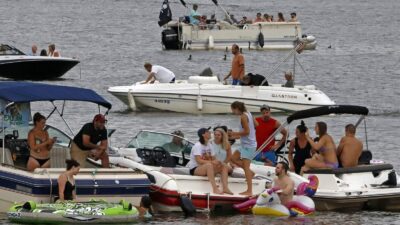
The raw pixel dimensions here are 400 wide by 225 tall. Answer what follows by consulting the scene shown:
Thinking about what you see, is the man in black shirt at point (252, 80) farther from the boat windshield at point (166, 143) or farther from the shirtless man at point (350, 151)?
the shirtless man at point (350, 151)

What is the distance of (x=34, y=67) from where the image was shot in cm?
4866

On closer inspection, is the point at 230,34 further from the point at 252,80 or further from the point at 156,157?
the point at 156,157

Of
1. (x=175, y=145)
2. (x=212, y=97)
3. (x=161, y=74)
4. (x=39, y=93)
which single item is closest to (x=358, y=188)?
(x=175, y=145)

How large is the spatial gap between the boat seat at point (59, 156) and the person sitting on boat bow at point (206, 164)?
2074 mm

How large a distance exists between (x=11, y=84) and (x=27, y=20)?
70798 mm

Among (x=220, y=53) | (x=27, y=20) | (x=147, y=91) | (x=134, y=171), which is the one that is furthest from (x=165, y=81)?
(x=27, y=20)

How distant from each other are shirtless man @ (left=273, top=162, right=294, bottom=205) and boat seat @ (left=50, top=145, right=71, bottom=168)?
3513 mm

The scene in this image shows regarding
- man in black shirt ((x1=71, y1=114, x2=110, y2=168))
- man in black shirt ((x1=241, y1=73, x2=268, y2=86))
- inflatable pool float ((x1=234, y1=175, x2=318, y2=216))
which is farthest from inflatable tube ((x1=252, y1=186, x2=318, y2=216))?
man in black shirt ((x1=241, y1=73, x2=268, y2=86))

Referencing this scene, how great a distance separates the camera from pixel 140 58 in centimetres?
6278

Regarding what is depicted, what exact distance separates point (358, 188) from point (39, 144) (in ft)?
17.3

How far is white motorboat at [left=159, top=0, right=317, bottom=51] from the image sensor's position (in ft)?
201

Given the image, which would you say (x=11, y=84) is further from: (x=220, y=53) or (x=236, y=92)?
(x=220, y=53)

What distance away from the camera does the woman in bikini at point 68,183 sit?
21500mm

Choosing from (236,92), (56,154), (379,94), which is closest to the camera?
(56,154)
